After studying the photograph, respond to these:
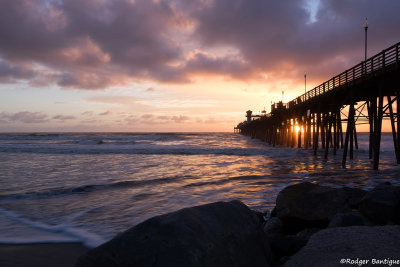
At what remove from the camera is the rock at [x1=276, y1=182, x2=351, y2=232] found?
4688 mm

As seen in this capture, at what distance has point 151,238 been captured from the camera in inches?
99.3

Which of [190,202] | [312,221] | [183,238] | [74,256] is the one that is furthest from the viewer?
[190,202]

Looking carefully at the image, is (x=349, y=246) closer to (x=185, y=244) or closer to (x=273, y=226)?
(x=185, y=244)

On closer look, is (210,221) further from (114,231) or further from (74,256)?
(114,231)

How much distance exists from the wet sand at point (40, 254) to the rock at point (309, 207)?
332 cm

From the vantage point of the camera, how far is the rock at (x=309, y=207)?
4688 millimetres

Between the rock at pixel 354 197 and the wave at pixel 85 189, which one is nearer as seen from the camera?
the rock at pixel 354 197

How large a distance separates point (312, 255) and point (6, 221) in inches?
241

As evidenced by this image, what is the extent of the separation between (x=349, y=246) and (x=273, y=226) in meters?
1.91

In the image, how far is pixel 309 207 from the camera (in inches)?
188

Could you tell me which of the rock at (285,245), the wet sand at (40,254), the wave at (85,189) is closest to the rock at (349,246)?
the rock at (285,245)

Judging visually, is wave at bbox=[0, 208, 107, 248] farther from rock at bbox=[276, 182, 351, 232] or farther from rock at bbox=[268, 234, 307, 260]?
rock at bbox=[276, 182, 351, 232]

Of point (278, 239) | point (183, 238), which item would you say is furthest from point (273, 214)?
point (183, 238)

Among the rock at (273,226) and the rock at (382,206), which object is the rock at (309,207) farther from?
the rock at (382,206)
